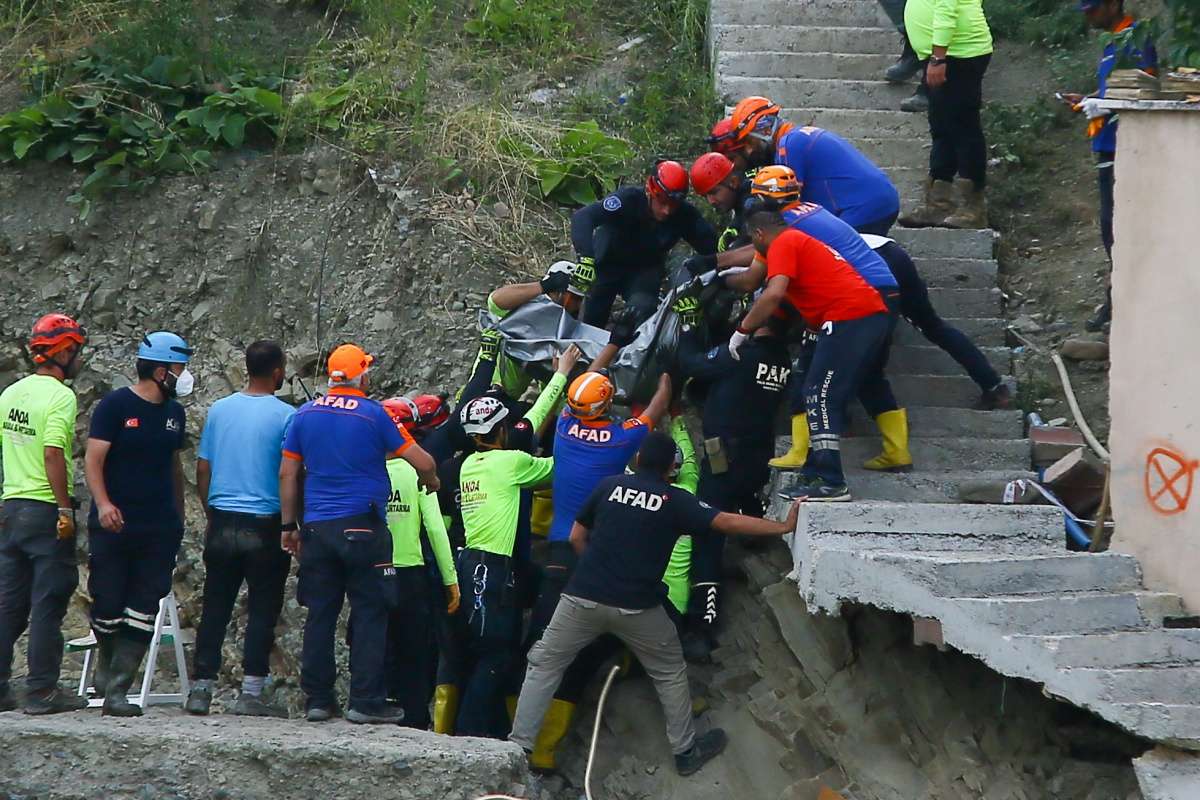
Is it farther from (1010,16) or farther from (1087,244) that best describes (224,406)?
(1010,16)

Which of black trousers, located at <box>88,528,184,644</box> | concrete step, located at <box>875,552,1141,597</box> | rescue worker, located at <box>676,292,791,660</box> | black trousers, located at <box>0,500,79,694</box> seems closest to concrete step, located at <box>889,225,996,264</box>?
rescue worker, located at <box>676,292,791,660</box>

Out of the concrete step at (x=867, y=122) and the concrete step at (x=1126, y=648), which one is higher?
the concrete step at (x=867, y=122)

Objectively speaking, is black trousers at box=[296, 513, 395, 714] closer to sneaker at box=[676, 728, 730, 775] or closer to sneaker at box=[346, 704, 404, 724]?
sneaker at box=[346, 704, 404, 724]

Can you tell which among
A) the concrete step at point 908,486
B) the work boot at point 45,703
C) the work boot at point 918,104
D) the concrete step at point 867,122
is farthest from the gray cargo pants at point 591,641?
the work boot at point 918,104

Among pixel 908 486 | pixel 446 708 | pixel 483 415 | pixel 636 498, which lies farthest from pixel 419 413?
pixel 908 486

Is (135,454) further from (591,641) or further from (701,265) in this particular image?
(701,265)

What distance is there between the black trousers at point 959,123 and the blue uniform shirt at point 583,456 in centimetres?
308

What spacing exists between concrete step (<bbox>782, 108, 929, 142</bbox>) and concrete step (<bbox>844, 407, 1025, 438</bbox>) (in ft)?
9.92

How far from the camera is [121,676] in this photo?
8375 mm

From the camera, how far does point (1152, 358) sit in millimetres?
7426

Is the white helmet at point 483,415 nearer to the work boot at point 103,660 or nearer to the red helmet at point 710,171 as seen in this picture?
Answer: the red helmet at point 710,171

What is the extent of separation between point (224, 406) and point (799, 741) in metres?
3.63

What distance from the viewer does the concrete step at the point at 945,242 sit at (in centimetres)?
1055

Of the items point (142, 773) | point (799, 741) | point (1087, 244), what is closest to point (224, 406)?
point (142, 773)
